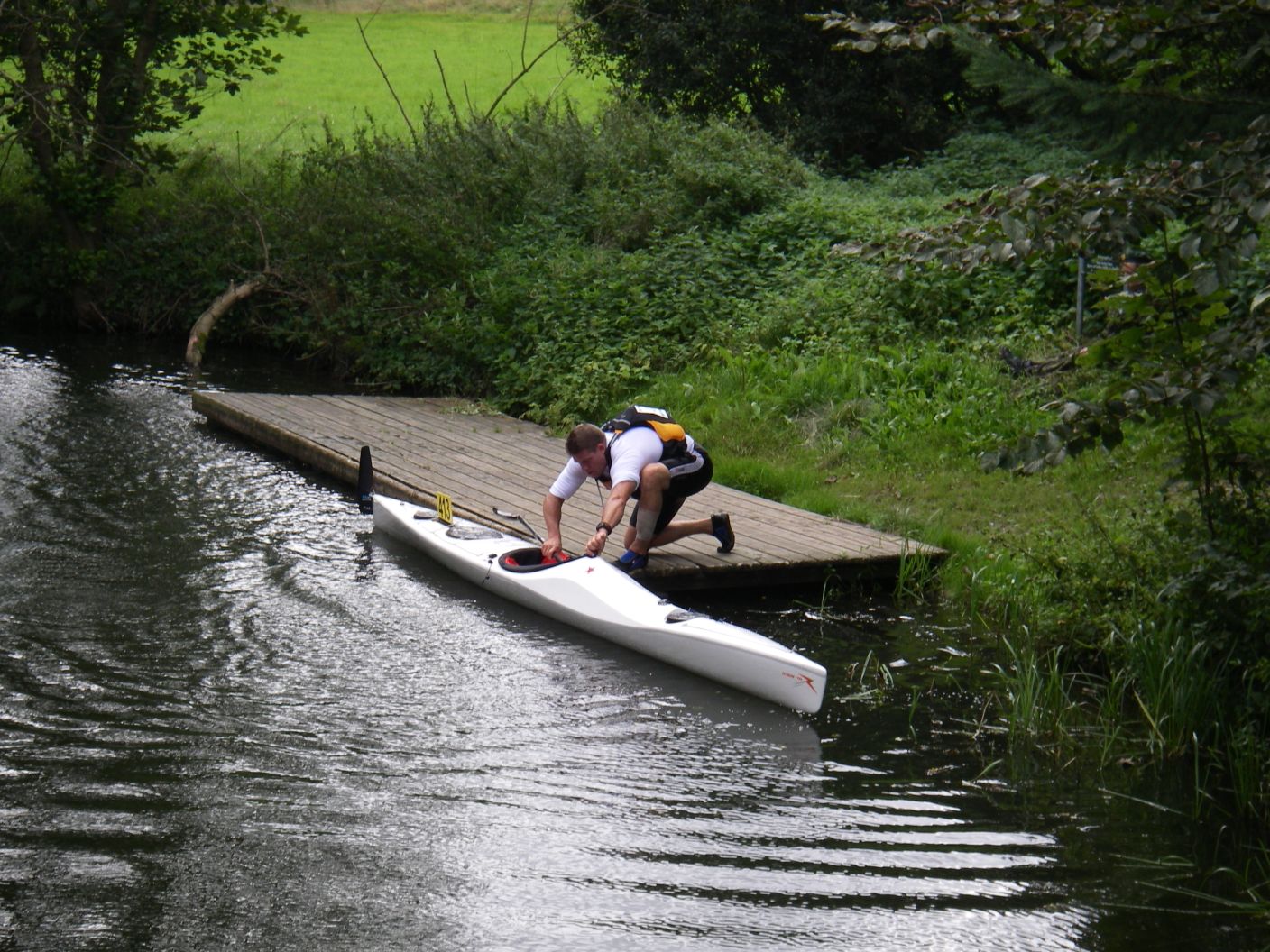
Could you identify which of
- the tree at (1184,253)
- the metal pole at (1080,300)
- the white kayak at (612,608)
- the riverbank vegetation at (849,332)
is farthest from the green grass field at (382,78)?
the tree at (1184,253)

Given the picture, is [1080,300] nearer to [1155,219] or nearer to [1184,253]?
[1155,219]

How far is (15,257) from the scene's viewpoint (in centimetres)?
1936

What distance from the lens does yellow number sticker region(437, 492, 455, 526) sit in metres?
9.61

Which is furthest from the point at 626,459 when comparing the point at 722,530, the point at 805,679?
the point at 805,679

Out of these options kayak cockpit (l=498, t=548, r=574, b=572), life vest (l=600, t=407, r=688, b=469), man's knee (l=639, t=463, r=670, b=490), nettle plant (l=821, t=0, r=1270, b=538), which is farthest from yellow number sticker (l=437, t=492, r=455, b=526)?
nettle plant (l=821, t=0, r=1270, b=538)

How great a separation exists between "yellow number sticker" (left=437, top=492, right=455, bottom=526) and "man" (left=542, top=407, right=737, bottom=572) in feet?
4.34

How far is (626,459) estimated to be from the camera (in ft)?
27.3

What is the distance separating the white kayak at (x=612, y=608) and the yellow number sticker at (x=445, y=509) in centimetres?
6

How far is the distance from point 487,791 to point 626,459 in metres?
3.06

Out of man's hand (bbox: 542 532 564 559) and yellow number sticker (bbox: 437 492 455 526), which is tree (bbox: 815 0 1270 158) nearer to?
man's hand (bbox: 542 532 564 559)

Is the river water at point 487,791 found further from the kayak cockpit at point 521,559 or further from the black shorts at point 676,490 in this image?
the black shorts at point 676,490

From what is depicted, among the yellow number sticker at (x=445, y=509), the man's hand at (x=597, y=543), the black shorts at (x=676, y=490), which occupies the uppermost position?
the black shorts at (x=676, y=490)

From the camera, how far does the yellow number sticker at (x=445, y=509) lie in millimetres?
9609

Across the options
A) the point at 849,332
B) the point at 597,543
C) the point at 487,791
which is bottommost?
the point at 487,791
